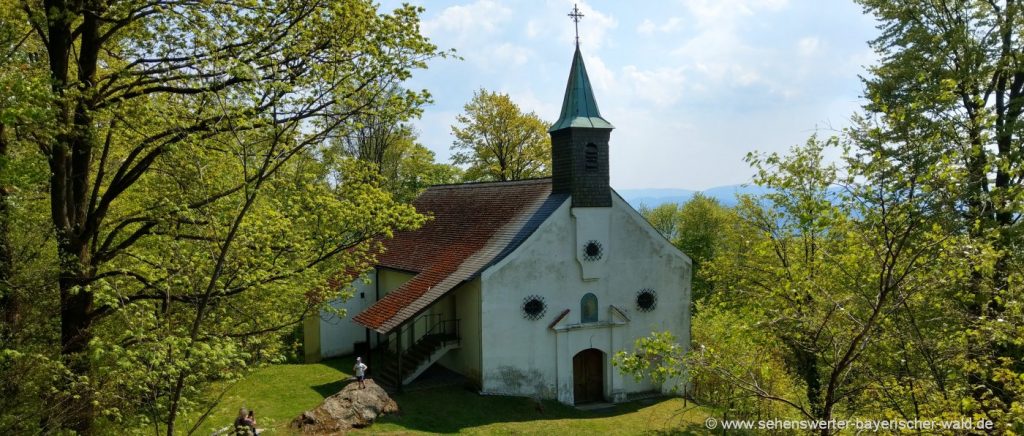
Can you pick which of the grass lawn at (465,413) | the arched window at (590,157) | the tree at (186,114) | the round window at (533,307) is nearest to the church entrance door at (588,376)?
the grass lawn at (465,413)

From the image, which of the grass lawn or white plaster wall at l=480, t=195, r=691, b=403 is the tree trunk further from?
white plaster wall at l=480, t=195, r=691, b=403

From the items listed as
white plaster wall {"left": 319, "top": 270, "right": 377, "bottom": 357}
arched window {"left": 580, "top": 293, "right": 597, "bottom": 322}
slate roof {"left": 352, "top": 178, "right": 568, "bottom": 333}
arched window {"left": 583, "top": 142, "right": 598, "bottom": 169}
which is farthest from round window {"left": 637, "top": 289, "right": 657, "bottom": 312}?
white plaster wall {"left": 319, "top": 270, "right": 377, "bottom": 357}

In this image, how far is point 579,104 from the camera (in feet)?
71.4

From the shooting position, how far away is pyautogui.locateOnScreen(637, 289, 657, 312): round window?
71.8 ft

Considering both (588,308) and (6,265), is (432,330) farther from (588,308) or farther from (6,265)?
(6,265)

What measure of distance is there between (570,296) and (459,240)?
563cm

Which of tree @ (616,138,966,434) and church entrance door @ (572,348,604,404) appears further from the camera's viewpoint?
church entrance door @ (572,348,604,404)

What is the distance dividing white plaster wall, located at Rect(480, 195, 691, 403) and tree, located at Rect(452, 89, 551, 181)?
1906 cm

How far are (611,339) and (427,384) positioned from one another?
6709 millimetres

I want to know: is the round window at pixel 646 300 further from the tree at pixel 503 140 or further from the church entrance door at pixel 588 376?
the tree at pixel 503 140

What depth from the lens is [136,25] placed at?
977cm

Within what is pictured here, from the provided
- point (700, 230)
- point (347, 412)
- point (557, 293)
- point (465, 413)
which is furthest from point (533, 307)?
point (700, 230)

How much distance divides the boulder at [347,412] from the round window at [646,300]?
9.55 meters

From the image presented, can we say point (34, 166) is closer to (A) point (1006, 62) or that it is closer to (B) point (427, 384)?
(B) point (427, 384)
